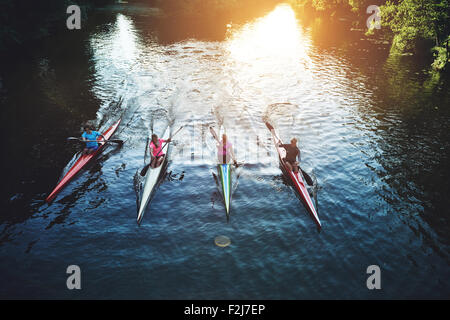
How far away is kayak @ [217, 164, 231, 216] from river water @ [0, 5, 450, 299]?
2.31 ft

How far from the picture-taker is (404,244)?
1159 cm

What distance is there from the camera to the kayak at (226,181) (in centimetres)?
1325

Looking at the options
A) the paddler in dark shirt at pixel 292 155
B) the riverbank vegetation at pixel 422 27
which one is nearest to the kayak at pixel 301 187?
→ the paddler in dark shirt at pixel 292 155

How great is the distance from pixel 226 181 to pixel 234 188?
756 mm

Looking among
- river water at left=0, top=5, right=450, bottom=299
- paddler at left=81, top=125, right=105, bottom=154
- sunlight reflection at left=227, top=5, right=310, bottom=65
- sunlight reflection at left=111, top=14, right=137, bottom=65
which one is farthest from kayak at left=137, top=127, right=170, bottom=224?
sunlight reflection at left=227, top=5, right=310, bottom=65

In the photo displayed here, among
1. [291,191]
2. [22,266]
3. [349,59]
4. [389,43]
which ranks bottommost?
[22,266]

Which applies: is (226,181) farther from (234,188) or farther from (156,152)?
(156,152)

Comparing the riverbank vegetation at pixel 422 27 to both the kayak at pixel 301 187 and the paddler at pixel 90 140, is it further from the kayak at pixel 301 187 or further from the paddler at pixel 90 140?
the paddler at pixel 90 140

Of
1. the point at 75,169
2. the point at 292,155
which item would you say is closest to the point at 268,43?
the point at 292,155

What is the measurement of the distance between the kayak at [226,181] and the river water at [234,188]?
0.70 meters

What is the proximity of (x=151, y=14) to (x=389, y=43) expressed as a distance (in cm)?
5434
